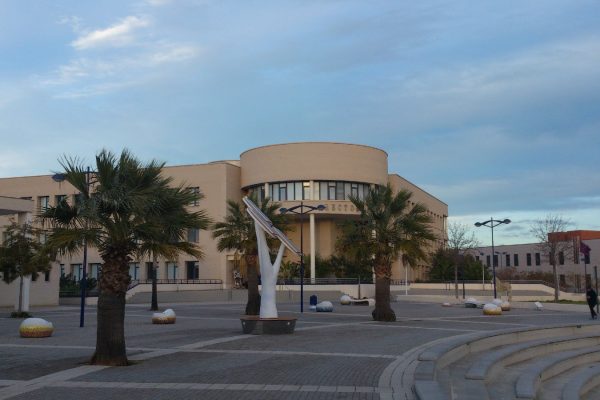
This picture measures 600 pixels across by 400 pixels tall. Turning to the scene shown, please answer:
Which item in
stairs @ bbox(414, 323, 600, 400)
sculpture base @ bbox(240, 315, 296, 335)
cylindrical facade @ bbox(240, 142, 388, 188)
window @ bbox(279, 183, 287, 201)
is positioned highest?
cylindrical facade @ bbox(240, 142, 388, 188)

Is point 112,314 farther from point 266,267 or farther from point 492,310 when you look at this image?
point 492,310

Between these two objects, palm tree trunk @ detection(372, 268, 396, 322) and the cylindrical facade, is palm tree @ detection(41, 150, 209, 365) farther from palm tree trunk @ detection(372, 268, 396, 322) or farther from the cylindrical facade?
the cylindrical facade

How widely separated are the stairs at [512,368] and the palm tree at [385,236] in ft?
24.7

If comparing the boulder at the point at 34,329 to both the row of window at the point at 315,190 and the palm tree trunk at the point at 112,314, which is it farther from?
the row of window at the point at 315,190

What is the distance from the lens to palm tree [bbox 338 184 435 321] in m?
28.5

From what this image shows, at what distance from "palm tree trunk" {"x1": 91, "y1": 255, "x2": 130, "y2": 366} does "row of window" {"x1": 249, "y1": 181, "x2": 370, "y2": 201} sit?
5227 centimetres

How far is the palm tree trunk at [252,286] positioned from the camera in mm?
32312

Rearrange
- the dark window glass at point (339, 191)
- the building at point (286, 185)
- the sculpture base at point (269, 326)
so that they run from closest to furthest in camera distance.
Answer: the sculpture base at point (269, 326) < the building at point (286, 185) < the dark window glass at point (339, 191)

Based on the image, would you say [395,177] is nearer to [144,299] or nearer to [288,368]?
[144,299]

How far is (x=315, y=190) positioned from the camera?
2655 inches

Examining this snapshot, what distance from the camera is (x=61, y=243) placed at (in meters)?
13.9

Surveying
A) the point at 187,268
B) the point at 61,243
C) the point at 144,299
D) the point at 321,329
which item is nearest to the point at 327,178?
the point at 187,268

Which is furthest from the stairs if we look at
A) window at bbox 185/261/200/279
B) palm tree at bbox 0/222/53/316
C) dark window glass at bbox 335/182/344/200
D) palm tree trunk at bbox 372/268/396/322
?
window at bbox 185/261/200/279

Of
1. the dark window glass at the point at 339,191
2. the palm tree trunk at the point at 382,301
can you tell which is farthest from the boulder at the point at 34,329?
the dark window glass at the point at 339,191
